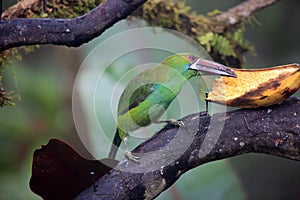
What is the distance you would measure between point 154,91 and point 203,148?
1.26 ft

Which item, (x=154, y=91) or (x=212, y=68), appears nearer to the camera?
(x=212, y=68)

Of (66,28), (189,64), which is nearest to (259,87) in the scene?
(189,64)

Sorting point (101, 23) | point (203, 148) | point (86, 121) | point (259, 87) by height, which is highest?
point (101, 23)

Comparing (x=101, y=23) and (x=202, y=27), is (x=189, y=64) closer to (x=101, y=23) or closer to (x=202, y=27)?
(x=101, y=23)

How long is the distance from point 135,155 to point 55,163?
0.22 meters

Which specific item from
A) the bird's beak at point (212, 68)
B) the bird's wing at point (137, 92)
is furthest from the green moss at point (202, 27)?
the bird's beak at point (212, 68)

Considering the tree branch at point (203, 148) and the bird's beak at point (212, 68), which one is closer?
the tree branch at point (203, 148)

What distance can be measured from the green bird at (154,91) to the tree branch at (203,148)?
10.6 inches

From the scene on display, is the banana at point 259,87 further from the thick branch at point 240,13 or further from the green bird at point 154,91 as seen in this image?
the thick branch at point 240,13

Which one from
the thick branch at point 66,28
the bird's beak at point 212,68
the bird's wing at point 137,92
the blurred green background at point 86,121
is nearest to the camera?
the thick branch at point 66,28

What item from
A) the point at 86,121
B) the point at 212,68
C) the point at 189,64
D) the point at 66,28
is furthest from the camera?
the point at 86,121

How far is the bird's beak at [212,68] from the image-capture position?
63.5 inches

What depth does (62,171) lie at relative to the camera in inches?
61.2

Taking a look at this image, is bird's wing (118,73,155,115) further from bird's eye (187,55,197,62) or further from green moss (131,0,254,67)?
green moss (131,0,254,67)
